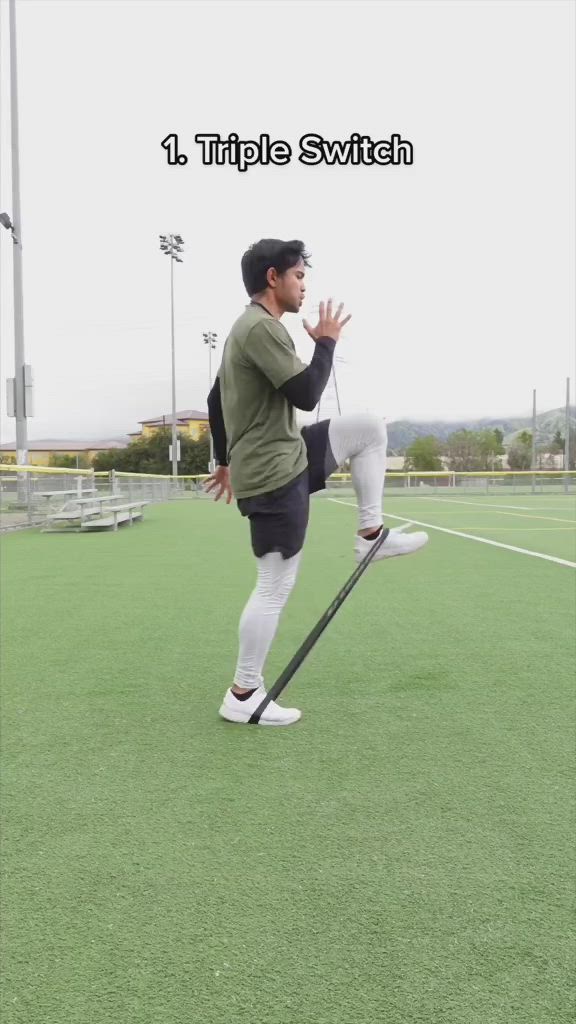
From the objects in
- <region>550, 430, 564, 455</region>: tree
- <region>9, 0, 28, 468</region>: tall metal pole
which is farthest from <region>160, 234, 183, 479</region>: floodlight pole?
<region>550, 430, 564, 455</region>: tree

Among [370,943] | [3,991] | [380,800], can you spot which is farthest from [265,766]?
[3,991]

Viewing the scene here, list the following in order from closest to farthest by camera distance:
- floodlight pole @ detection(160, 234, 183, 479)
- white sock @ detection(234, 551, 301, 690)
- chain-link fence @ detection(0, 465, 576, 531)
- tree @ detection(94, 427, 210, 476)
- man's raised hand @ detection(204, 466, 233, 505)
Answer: white sock @ detection(234, 551, 301, 690)
man's raised hand @ detection(204, 466, 233, 505)
chain-link fence @ detection(0, 465, 576, 531)
floodlight pole @ detection(160, 234, 183, 479)
tree @ detection(94, 427, 210, 476)

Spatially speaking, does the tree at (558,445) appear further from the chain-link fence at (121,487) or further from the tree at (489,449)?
the chain-link fence at (121,487)

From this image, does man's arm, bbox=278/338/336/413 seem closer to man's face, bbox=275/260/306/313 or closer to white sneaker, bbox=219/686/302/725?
man's face, bbox=275/260/306/313

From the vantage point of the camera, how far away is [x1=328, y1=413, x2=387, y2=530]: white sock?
3043mm

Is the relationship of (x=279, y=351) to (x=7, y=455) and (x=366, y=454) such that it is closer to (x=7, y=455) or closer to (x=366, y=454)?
(x=366, y=454)

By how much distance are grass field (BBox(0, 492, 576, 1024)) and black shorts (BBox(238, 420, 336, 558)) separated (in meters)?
0.74

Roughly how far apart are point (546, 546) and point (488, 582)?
12.9 feet

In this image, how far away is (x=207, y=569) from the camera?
28.0ft

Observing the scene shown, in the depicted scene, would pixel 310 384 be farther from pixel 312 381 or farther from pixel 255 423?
pixel 255 423

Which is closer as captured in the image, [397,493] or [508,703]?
[508,703]

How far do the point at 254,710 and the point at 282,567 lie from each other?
1.96 ft

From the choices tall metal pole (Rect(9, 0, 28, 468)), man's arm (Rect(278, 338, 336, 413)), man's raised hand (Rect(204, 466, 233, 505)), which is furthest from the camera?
Result: tall metal pole (Rect(9, 0, 28, 468))

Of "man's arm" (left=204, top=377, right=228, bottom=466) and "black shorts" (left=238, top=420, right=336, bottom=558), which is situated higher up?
"man's arm" (left=204, top=377, right=228, bottom=466)
